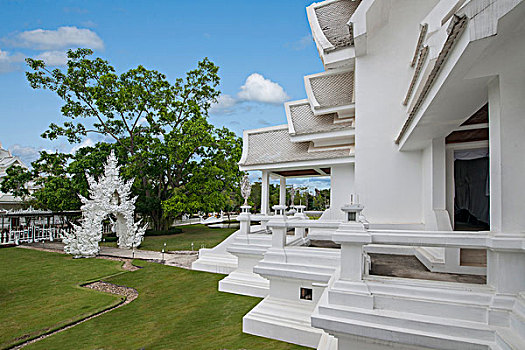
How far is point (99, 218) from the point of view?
568 inches

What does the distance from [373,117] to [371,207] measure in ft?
8.38

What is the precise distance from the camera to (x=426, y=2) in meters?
7.52

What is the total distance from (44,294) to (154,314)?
411 centimetres

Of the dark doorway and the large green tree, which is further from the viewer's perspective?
the large green tree

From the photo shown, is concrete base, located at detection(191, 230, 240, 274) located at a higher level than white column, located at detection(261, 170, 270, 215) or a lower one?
lower

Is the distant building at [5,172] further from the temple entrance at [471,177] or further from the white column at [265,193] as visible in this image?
the temple entrance at [471,177]

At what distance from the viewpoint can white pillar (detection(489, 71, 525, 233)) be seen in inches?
124

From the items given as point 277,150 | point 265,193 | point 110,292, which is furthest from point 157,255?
point 277,150

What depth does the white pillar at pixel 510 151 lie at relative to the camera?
3162mm

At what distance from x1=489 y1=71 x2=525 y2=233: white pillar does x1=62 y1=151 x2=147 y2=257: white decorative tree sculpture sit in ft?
51.2

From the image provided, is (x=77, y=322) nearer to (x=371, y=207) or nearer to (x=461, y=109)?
(x=371, y=207)

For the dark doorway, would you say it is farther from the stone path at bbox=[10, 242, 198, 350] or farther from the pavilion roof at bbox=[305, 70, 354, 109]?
the stone path at bbox=[10, 242, 198, 350]

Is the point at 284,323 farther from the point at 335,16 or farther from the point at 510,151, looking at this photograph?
the point at 335,16

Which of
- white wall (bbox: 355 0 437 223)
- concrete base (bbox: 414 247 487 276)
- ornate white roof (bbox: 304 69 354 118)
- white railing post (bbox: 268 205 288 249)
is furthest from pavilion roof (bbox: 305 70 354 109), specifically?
concrete base (bbox: 414 247 487 276)
